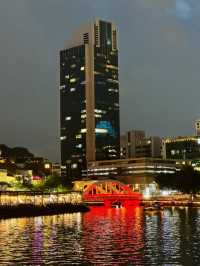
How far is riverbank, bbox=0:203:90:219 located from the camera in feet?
397

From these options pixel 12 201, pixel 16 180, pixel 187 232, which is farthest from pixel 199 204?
pixel 187 232

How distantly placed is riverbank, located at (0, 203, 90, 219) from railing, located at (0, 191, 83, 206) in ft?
7.92

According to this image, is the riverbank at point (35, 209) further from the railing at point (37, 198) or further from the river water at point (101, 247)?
the river water at point (101, 247)

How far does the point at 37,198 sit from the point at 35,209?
13.6 metres

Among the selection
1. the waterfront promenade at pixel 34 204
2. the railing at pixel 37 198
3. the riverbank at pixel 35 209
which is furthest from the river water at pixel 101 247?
the railing at pixel 37 198

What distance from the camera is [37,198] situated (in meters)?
148

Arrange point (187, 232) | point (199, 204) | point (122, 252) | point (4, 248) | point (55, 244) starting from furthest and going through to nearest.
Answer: point (199, 204) < point (187, 232) < point (55, 244) < point (4, 248) < point (122, 252)

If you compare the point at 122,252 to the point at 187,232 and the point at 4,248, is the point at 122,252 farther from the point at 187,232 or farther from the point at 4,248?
the point at 187,232

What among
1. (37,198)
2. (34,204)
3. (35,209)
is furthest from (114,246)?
(37,198)

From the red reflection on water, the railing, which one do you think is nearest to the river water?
the red reflection on water

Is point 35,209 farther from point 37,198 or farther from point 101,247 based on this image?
point 101,247

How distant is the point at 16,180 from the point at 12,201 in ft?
209

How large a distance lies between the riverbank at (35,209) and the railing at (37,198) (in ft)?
7.92

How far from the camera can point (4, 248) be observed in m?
55.7
